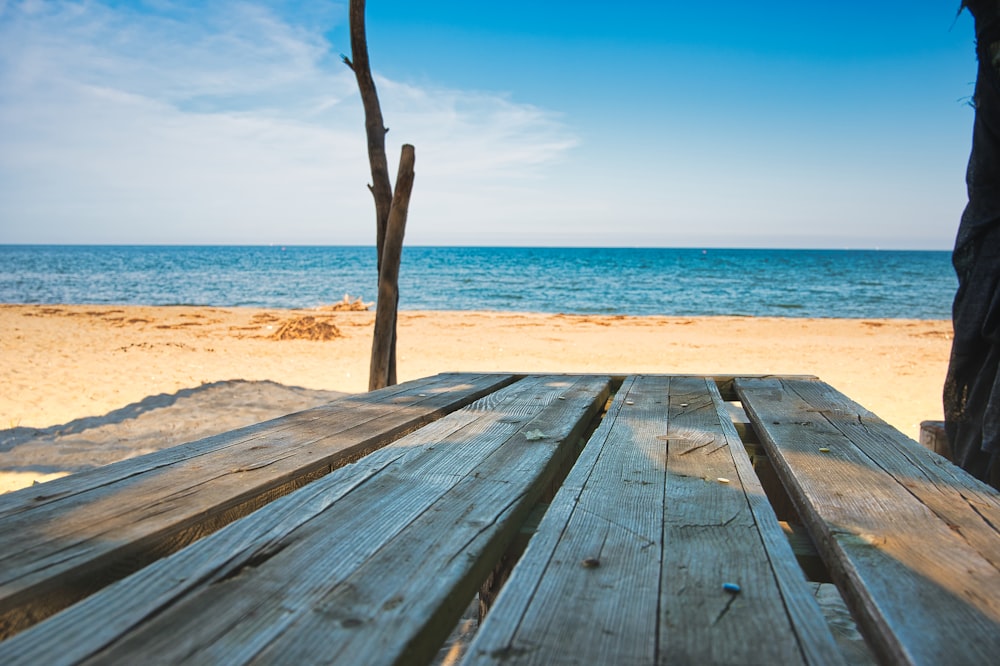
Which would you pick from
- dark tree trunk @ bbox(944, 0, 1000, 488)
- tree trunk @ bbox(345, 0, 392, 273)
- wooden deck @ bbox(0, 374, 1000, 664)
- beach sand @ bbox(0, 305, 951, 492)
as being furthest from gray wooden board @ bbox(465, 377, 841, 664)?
beach sand @ bbox(0, 305, 951, 492)

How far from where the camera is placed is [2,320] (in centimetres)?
1308

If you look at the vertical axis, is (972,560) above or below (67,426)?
above

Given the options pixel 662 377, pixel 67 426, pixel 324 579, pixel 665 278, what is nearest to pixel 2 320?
pixel 67 426

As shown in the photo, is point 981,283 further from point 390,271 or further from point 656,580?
point 390,271

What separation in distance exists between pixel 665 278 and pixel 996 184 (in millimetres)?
37647

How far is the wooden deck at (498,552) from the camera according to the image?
32.8 inches

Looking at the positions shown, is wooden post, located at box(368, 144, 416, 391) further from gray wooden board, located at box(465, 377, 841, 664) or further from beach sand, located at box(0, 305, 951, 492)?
gray wooden board, located at box(465, 377, 841, 664)

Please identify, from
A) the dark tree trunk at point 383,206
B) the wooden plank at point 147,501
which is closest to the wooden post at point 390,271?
the dark tree trunk at point 383,206

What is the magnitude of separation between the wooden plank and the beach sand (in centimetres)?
298

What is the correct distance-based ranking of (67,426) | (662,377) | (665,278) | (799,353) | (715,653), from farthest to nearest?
(665,278), (799,353), (67,426), (662,377), (715,653)

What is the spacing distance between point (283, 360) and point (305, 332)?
2325mm

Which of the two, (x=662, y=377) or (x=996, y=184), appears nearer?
(x=996, y=184)

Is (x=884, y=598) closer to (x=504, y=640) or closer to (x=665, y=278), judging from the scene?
(x=504, y=640)

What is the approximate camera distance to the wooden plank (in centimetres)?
103
